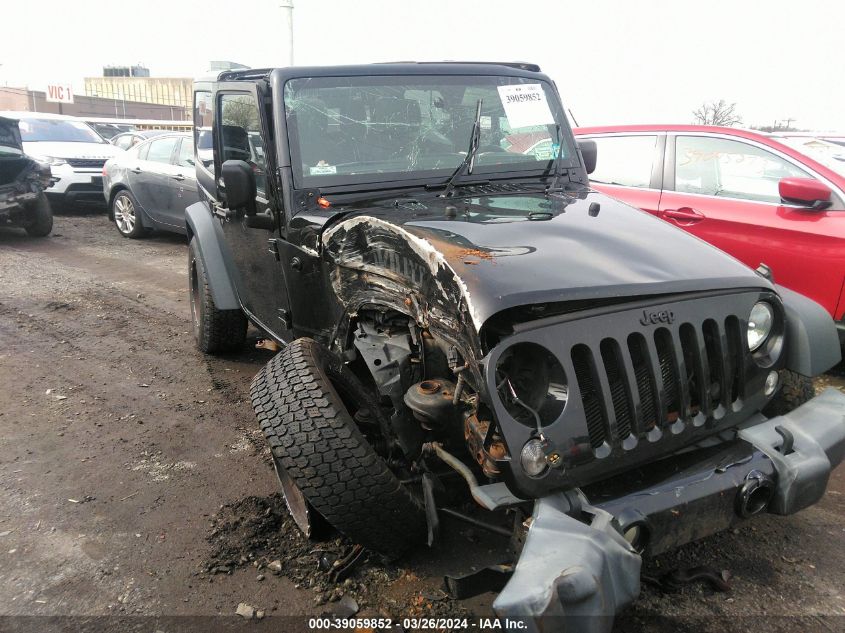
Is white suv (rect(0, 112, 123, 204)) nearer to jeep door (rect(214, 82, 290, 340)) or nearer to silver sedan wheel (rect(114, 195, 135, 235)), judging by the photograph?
silver sedan wheel (rect(114, 195, 135, 235))

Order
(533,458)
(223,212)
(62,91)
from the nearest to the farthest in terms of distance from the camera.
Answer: (533,458) → (223,212) → (62,91)

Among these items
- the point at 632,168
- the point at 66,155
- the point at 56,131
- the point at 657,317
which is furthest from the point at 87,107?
the point at 657,317

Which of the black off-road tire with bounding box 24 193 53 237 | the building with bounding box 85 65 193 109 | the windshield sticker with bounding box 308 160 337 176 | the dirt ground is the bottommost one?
the dirt ground

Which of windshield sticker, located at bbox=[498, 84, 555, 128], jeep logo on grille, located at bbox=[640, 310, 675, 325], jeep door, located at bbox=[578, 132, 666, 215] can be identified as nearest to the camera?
jeep logo on grille, located at bbox=[640, 310, 675, 325]

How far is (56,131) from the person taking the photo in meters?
12.5

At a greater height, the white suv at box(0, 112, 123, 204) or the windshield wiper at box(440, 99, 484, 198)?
the windshield wiper at box(440, 99, 484, 198)

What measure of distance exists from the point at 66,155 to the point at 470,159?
10662 mm

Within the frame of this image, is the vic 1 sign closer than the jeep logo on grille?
No

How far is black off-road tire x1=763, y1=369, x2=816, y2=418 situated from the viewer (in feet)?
9.27

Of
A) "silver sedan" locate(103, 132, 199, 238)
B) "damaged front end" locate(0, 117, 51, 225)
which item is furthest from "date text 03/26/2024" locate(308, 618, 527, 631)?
"damaged front end" locate(0, 117, 51, 225)

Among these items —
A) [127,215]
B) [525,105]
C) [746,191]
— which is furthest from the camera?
[127,215]

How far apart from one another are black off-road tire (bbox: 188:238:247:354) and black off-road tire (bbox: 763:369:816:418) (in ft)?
10.8

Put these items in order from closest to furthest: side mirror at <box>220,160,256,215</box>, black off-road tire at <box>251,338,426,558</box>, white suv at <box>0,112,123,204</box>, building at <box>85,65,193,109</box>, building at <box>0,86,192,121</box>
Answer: black off-road tire at <box>251,338,426,558</box>, side mirror at <box>220,160,256,215</box>, white suv at <box>0,112,123,204</box>, building at <box>0,86,192,121</box>, building at <box>85,65,193,109</box>

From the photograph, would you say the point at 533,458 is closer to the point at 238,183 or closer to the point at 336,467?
the point at 336,467
